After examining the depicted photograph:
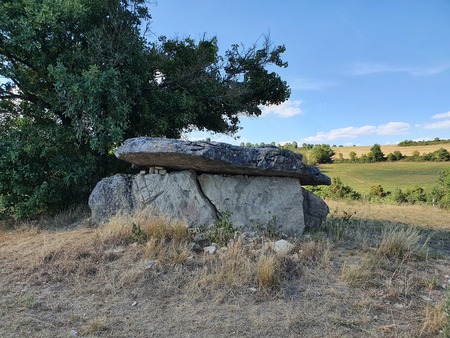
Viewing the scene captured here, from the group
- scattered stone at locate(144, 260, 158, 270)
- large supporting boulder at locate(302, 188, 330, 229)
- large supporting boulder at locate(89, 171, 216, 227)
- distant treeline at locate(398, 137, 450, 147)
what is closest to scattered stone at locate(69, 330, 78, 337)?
scattered stone at locate(144, 260, 158, 270)

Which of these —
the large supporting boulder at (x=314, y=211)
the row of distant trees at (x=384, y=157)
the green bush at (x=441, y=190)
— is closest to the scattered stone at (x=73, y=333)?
the large supporting boulder at (x=314, y=211)

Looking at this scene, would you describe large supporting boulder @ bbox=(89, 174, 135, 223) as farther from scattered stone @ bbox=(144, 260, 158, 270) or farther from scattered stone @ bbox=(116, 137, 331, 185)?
scattered stone @ bbox=(144, 260, 158, 270)

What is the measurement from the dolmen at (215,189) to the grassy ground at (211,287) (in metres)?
1.07

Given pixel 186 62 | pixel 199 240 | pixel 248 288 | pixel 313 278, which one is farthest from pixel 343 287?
pixel 186 62

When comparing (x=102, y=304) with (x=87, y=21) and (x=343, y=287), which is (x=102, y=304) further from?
(x=87, y=21)

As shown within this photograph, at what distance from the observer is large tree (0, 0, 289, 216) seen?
26.2 feet

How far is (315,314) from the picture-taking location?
159 inches

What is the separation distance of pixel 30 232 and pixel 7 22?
4.80 m

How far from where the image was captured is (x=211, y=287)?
15.1 feet

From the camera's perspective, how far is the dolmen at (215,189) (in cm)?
693

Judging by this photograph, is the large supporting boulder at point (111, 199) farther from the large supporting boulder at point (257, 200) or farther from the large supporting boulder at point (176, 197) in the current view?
the large supporting boulder at point (257, 200)

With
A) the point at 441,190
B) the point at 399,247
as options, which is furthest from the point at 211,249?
the point at 441,190

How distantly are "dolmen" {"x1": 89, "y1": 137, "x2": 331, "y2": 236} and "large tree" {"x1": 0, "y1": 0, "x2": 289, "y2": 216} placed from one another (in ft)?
4.35

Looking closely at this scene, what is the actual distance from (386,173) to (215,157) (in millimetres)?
31701
